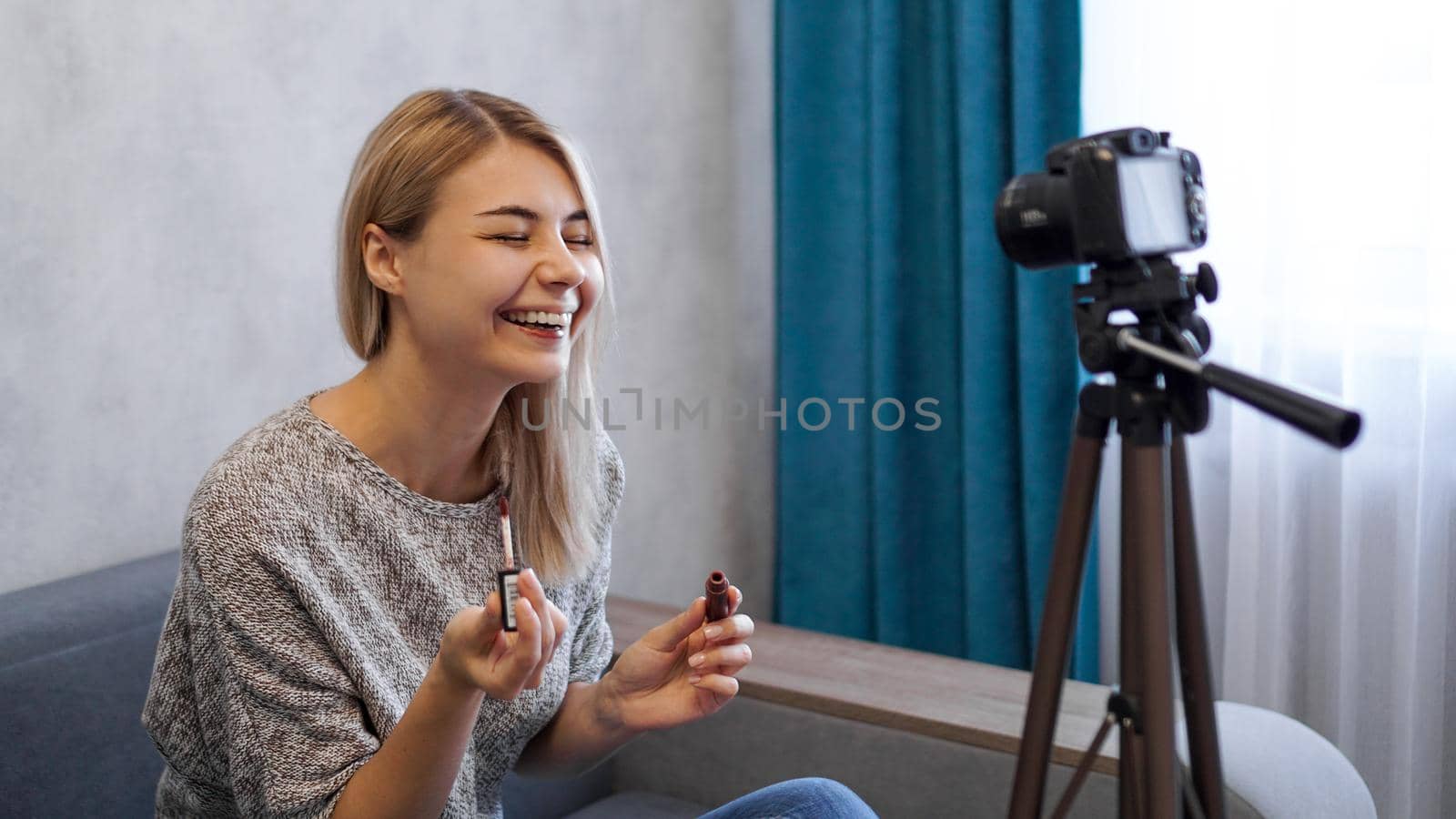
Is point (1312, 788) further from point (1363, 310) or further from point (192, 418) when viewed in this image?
point (192, 418)

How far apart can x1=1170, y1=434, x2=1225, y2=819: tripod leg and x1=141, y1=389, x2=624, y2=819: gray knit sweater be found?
0.64 metres

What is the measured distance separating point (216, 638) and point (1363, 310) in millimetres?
1704

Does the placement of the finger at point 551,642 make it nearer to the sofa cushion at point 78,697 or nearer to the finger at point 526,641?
the finger at point 526,641

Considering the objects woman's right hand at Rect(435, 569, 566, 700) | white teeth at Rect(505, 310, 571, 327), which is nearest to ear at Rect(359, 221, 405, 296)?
white teeth at Rect(505, 310, 571, 327)

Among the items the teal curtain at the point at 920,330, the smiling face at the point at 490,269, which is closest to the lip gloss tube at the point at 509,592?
the smiling face at the point at 490,269

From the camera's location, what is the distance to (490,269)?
1.15m

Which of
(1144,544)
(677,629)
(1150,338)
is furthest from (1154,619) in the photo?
(677,629)

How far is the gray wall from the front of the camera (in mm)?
1413

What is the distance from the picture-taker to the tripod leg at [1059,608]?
0.99 metres

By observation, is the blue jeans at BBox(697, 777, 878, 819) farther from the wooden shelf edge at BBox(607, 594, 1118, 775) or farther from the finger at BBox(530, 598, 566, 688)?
the finger at BBox(530, 598, 566, 688)

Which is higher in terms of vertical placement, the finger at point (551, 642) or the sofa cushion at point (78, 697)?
the finger at point (551, 642)

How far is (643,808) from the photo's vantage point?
1.70m

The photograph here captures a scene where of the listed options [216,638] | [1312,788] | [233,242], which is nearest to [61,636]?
[216,638]

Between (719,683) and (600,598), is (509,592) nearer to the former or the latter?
(719,683)
